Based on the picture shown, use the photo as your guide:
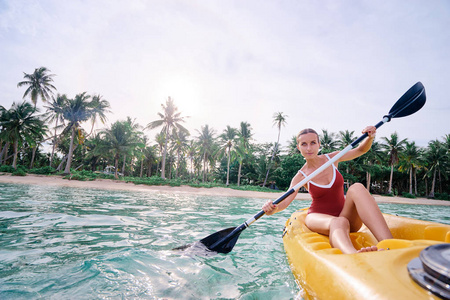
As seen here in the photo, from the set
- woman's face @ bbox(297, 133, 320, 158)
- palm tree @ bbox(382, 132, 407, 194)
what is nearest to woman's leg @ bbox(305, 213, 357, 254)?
woman's face @ bbox(297, 133, 320, 158)

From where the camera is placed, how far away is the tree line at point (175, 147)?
23.1 m

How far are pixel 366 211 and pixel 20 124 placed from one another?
29.2m

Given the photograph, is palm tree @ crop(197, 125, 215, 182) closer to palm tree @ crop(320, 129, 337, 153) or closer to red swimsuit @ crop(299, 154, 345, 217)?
palm tree @ crop(320, 129, 337, 153)

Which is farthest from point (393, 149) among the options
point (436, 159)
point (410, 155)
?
point (436, 159)

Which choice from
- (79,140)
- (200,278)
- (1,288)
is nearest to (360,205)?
(200,278)

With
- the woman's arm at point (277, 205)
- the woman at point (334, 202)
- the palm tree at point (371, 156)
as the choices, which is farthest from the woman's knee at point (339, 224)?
the palm tree at point (371, 156)

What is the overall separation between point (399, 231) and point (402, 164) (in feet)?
120

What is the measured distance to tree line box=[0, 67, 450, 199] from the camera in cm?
2308

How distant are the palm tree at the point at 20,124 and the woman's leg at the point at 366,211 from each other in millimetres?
28118

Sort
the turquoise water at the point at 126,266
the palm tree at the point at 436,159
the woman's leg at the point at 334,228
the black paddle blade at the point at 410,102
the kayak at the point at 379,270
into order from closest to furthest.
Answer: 1. the kayak at the point at 379,270
2. the woman's leg at the point at 334,228
3. the turquoise water at the point at 126,266
4. the black paddle blade at the point at 410,102
5. the palm tree at the point at 436,159

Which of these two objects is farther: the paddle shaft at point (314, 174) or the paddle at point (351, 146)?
the paddle at point (351, 146)

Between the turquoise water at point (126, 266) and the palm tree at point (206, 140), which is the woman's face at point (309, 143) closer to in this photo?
the turquoise water at point (126, 266)

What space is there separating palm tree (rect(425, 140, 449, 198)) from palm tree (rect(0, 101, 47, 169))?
46.7 metres

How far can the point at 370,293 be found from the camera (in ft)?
3.67
